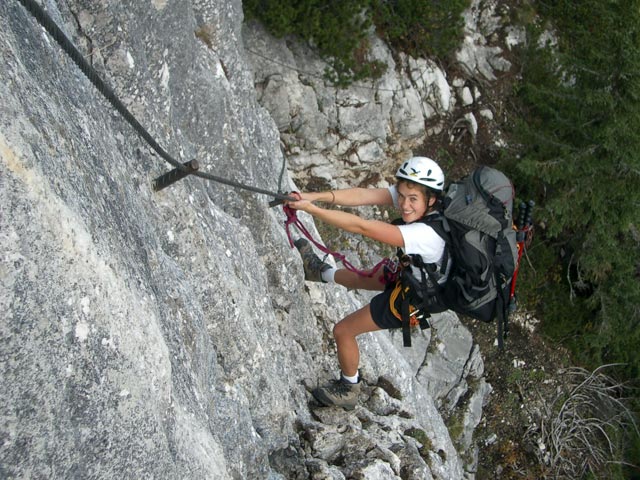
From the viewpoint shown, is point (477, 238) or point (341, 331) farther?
point (341, 331)

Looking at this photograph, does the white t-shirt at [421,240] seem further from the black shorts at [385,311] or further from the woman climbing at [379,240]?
the black shorts at [385,311]

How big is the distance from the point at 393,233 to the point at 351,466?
248cm

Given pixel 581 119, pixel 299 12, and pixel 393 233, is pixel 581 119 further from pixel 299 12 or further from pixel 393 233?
pixel 393 233

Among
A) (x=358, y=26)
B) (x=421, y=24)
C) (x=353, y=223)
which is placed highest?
(x=353, y=223)

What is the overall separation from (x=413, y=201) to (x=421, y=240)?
518 mm

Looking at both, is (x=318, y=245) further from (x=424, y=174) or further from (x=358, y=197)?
(x=424, y=174)

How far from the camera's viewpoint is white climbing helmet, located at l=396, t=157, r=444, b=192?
5.81 m

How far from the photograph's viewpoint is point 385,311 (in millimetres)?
6391

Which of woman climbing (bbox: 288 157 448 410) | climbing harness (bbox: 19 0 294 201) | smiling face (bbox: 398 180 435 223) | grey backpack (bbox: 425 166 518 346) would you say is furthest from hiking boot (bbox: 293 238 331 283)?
climbing harness (bbox: 19 0 294 201)

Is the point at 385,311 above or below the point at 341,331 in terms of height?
above

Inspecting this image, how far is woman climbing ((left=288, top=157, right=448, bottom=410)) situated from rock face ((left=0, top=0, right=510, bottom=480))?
0.33 metres

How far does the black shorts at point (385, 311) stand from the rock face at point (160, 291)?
114 cm

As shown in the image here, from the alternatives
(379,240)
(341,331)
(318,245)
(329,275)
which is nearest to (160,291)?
(379,240)

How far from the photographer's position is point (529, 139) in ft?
48.4
